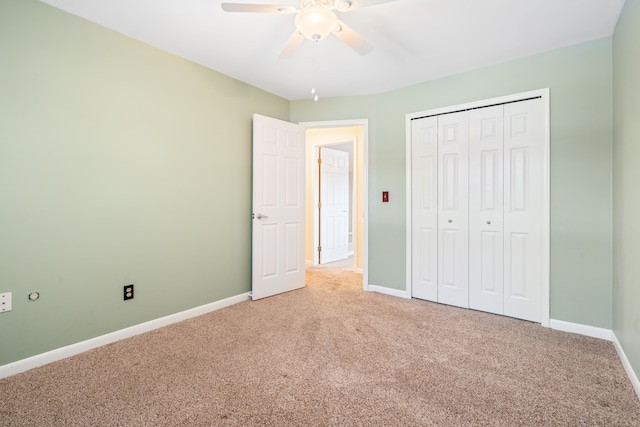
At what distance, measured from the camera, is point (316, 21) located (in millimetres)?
1774

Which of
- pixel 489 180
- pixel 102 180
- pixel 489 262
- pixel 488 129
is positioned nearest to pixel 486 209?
pixel 489 180

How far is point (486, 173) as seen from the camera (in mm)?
2979

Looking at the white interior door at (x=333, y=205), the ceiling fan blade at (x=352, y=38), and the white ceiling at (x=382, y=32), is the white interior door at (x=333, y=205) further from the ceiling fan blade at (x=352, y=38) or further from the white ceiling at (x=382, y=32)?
the ceiling fan blade at (x=352, y=38)

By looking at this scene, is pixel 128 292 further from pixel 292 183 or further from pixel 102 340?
pixel 292 183

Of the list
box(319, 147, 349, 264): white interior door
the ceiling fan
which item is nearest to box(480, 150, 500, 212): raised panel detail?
the ceiling fan

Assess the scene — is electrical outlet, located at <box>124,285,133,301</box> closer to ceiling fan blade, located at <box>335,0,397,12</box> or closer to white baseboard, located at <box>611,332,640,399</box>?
ceiling fan blade, located at <box>335,0,397,12</box>

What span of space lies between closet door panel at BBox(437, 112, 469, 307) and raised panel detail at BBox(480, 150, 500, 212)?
0.47 feet

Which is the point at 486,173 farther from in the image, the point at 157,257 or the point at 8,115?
the point at 8,115

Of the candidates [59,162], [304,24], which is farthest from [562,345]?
[59,162]

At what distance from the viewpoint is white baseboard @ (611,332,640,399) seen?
5.62 ft

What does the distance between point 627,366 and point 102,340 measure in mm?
3542

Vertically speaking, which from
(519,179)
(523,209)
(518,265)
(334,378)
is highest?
(519,179)

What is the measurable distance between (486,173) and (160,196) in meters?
3.00

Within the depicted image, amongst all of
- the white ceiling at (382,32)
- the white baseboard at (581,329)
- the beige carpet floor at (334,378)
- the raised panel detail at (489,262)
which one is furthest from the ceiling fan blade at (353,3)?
the white baseboard at (581,329)
